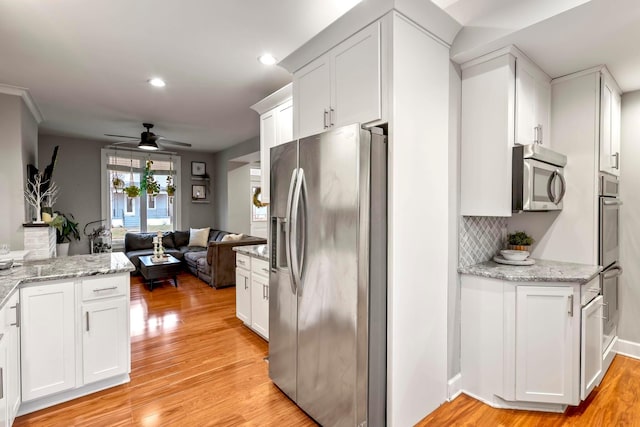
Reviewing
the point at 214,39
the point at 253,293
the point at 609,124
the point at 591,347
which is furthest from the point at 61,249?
the point at 609,124

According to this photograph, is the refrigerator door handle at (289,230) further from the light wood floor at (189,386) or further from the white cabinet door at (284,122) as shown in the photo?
the white cabinet door at (284,122)

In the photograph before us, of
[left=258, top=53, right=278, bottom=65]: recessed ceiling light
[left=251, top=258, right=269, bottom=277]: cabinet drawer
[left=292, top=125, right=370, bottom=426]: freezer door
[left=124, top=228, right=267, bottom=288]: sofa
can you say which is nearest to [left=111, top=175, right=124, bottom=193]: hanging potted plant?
[left=124, top=228, right=267, bottom=288]: sofa

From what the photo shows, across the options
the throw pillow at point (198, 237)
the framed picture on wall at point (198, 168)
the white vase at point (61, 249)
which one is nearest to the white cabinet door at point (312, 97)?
the white vase at point (61, 249)

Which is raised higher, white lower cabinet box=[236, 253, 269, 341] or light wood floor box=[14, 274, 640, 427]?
white lower cabinet box=[236, 253, 269, 341]

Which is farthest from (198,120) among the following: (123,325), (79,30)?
(123,325)

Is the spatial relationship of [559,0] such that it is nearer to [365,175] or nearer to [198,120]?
[365,175]

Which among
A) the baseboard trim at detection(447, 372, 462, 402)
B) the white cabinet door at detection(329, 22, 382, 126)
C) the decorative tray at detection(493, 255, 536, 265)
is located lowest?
the baseboard trim at detection(447, 372, 462, 402)

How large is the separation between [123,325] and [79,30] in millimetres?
2287

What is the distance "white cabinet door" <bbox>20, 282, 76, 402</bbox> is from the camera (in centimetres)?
211

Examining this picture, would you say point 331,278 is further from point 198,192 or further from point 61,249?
point 198,192

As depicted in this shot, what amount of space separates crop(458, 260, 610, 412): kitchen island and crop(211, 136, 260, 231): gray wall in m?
5.69

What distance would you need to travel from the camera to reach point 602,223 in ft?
8.12

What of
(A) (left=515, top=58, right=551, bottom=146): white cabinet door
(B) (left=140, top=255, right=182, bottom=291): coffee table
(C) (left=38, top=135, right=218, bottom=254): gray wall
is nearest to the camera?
(A) (left=515, top=58, right=551, bottom=146): white cabinet door

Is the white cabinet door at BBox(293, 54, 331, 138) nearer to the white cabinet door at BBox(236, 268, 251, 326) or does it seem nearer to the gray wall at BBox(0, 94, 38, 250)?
the white cabinet door at BBox(236, 268, 251, 326)
